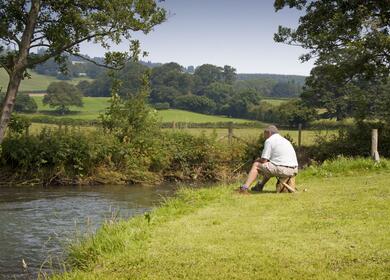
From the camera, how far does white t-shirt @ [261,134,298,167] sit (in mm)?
14039

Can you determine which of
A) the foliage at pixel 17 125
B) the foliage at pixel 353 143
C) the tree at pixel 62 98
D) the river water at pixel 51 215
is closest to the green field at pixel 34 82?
the tree at pixel 62 98

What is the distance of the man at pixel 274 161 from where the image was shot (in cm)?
1396

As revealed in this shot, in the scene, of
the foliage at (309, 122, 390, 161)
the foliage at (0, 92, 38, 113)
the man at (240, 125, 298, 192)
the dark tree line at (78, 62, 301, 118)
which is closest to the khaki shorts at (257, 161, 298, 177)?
the man at (240, 125, 298, 192)

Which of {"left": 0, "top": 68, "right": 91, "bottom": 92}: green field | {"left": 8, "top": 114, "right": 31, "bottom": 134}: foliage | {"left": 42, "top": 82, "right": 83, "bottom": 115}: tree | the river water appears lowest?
the river water

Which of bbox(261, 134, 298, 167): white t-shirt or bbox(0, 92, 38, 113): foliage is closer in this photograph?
bbox(261, 134, 298, 167): white t-shirt

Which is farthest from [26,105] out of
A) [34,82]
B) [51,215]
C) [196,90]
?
[34,82]

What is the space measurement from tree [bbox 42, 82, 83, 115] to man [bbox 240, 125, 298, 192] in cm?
5953

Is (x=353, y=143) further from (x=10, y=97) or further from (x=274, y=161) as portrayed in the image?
(x=10, y=97)

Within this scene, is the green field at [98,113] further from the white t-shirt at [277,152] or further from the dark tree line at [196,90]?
the white t-shirt at [277,152]

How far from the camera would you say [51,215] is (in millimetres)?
17484

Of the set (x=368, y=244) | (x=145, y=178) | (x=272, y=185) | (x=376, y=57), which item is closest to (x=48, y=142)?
(x=145, y=178)

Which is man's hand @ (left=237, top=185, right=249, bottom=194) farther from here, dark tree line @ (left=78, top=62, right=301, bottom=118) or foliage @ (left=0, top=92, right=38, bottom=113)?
foliage @ (left=0, top=92, right=38, bottom=113)

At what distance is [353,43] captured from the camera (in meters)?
25.0

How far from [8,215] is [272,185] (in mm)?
8980
